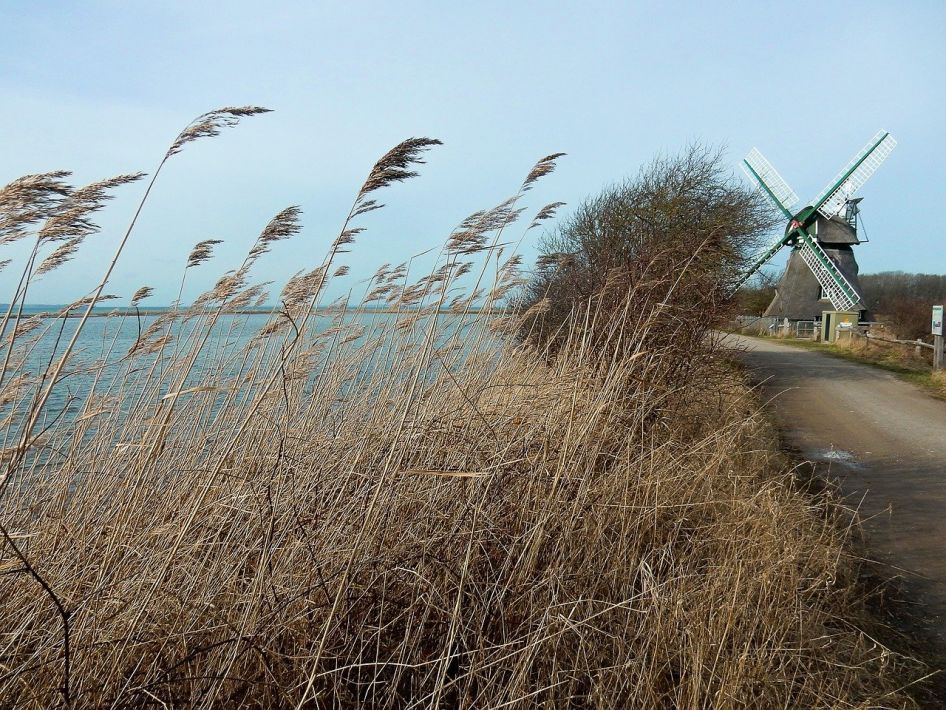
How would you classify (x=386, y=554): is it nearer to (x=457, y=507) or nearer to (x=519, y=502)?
(x=457, y=507)

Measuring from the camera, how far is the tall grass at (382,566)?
6.50 ft

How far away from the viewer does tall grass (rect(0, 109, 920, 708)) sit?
198 centimetres

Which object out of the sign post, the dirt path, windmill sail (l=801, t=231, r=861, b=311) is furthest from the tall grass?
windmill sail (l=801, t=231, r=861, b=311)

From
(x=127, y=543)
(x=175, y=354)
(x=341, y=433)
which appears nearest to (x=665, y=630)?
(x=341, y=433)

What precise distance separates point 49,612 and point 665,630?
2191 mm

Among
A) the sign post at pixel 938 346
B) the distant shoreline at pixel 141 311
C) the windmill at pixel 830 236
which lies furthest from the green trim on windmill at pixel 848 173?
the distant shoreline at pixel 141 311

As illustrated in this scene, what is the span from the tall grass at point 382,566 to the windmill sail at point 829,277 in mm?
33028

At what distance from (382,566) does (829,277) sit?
1434 inches

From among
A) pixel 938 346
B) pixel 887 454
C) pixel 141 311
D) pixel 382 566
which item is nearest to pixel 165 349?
pixel 141 311

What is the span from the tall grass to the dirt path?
0.87 metres

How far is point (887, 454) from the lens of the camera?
782 cm

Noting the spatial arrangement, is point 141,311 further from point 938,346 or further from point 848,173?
point 848,173

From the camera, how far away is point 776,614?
2.94 m

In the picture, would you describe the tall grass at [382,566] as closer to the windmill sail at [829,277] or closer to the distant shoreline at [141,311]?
the distant shoreline at [141,311]
